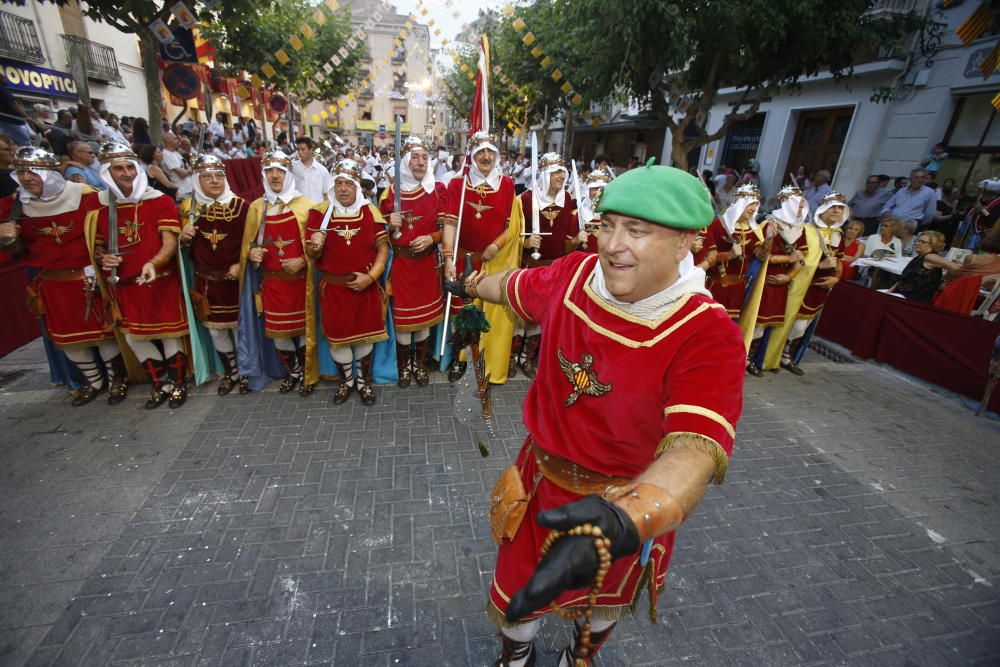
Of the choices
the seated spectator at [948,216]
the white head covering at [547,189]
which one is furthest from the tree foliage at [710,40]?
the white head covering at [547,189]

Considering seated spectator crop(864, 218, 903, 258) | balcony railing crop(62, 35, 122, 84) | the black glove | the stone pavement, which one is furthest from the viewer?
balcony railing crop(62, 35, 122, 84)

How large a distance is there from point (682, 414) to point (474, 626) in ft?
6.94

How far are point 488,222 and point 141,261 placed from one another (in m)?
3.44

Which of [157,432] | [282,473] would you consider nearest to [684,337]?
[282,473]

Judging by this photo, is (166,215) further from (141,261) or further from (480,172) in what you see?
(480,172)

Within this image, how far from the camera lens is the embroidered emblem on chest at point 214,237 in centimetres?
456

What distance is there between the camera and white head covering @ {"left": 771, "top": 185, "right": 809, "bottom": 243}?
5777 millimetres

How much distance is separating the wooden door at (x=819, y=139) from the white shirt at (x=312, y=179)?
14427 mm

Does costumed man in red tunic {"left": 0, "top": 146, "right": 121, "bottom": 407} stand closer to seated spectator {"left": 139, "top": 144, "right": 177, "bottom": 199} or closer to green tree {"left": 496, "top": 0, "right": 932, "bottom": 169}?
seated spectator {"left": 139, "top": 144, "right": 177, "bottom": 199}

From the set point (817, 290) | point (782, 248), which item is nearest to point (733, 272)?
point (782, 248)

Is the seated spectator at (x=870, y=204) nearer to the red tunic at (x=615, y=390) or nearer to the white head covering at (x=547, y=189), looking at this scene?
the white head covering at (x=547, y=189)

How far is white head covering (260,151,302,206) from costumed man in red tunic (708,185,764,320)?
4.91 m

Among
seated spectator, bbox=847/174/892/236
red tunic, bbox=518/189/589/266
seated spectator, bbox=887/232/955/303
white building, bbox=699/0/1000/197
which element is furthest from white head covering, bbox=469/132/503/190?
white building, bbox=699/0/1000/197

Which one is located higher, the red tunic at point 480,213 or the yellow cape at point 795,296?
the red tunic at point 480,213
